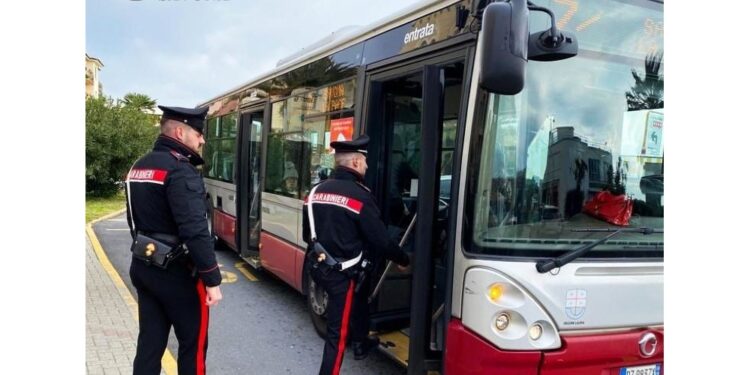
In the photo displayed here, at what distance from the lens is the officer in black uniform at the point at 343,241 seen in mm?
3674

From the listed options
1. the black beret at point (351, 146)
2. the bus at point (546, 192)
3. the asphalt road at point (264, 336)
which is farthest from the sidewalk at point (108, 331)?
the bus at point (546, 192)

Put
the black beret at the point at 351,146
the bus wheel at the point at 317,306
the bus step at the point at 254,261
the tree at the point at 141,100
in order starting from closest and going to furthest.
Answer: the black beret at the point at 351,146, the bus wheel at the point at 317,306, the bus step at the point at 254,261, the tree at the point at 141,100

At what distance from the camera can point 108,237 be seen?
37.7 ft

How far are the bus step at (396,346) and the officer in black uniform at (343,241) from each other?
55 cm

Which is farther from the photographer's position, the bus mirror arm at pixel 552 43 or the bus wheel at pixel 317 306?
the bus wheel at pixel 317 306

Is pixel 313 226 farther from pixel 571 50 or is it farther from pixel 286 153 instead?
pixel 286 153

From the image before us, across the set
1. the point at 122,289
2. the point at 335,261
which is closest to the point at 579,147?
the point at 335,261

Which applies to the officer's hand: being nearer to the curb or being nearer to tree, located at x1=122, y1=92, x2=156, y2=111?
the curb

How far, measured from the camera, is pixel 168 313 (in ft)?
10.8

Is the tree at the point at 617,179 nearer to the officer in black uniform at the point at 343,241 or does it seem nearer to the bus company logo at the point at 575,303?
the bus company logo at the point at 575,303

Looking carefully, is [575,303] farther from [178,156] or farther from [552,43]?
[178,156]

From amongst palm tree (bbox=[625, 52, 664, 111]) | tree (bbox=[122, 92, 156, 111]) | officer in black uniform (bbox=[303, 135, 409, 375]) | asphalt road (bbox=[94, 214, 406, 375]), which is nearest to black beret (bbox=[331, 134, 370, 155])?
officer in black uniform (bbox=[303, 135, 409, 375])

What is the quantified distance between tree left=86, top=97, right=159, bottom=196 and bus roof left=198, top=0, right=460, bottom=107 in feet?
49.5

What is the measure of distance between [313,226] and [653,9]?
2.55 metres
